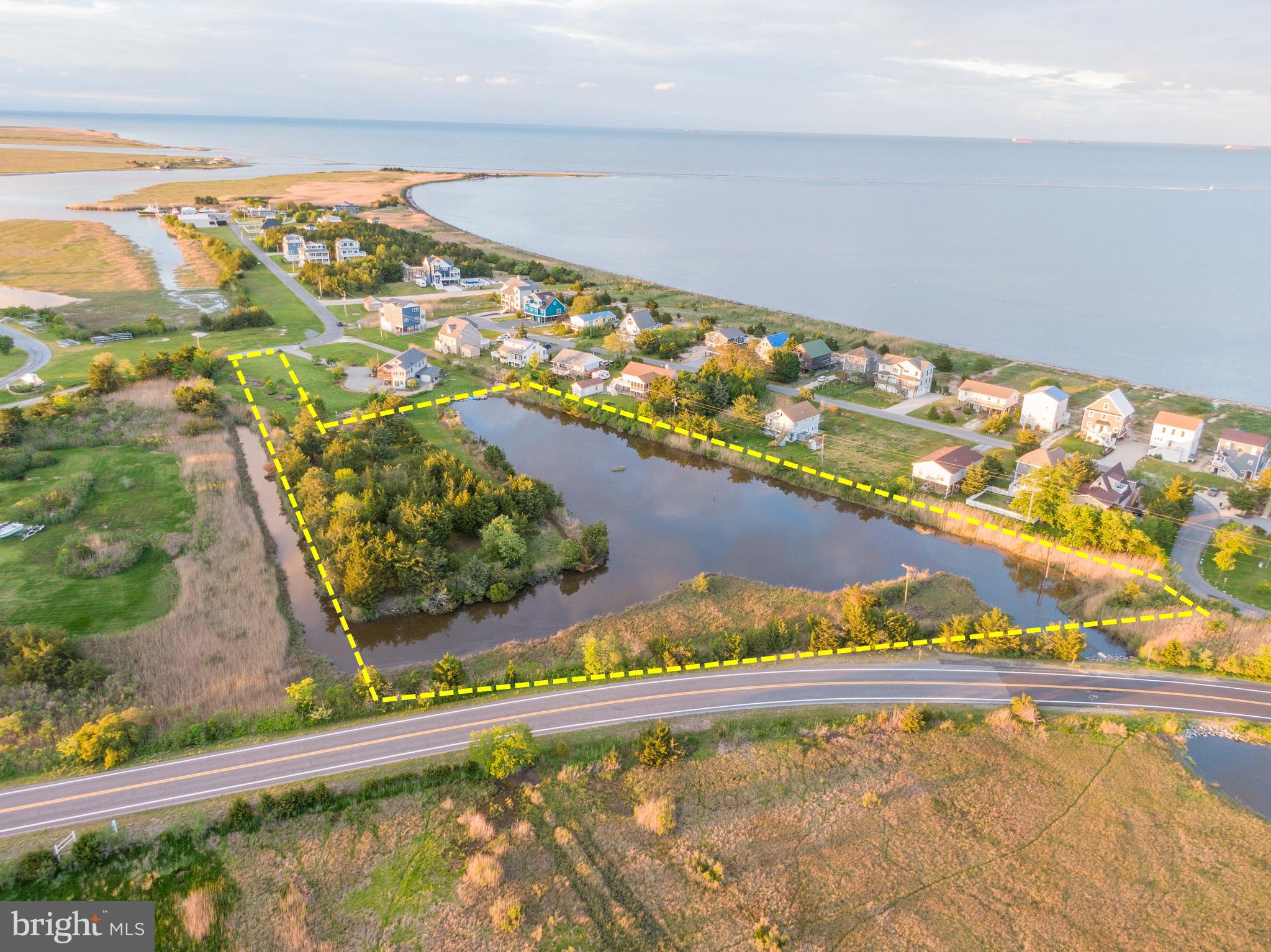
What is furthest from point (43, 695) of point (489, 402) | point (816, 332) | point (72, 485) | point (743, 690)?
point (816, 332)

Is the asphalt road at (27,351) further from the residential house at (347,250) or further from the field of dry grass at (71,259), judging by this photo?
the residential house at (347,250)

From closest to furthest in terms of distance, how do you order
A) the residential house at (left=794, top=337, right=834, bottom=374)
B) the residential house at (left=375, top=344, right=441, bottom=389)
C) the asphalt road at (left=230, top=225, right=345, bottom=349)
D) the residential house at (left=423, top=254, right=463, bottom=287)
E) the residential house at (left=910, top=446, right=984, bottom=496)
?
the residential house at (left=910, top=446, right=984, bottom=496) → the residential house at (left=375, top=344, right=441, bottom=389) → the residential house at (left=794, top=337, right=834, bottom=374) → the asphalt road at (left=230, top=225, right=345, bottom=349) → the residential house at (left=423, top=254, right=463, bottom=287)

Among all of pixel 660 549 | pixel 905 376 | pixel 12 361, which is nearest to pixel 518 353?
pixel 660 549

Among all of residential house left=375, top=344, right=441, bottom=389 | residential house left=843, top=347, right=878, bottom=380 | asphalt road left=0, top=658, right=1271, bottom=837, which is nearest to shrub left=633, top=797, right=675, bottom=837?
asphalt road left=0, top=658, right=1271, bottom=837

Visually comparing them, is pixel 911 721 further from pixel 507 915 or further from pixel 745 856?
pixel 507 915

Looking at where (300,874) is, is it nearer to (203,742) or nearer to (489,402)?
(203,742)

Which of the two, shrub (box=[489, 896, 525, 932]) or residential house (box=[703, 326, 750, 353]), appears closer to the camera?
shrub (box=[489, 896, 525, 932])

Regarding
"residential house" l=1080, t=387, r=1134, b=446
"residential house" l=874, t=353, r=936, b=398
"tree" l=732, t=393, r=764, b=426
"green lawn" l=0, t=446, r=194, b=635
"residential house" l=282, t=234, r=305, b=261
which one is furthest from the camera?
"residential house" l=282, t=234, r=305, b=261

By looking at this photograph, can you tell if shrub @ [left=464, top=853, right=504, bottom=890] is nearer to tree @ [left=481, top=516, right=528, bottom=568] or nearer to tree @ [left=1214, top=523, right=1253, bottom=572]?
tree @ [left=481, top=516, right=528, bottom=568]

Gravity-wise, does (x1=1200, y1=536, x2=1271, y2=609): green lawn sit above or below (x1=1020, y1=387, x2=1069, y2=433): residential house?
below
